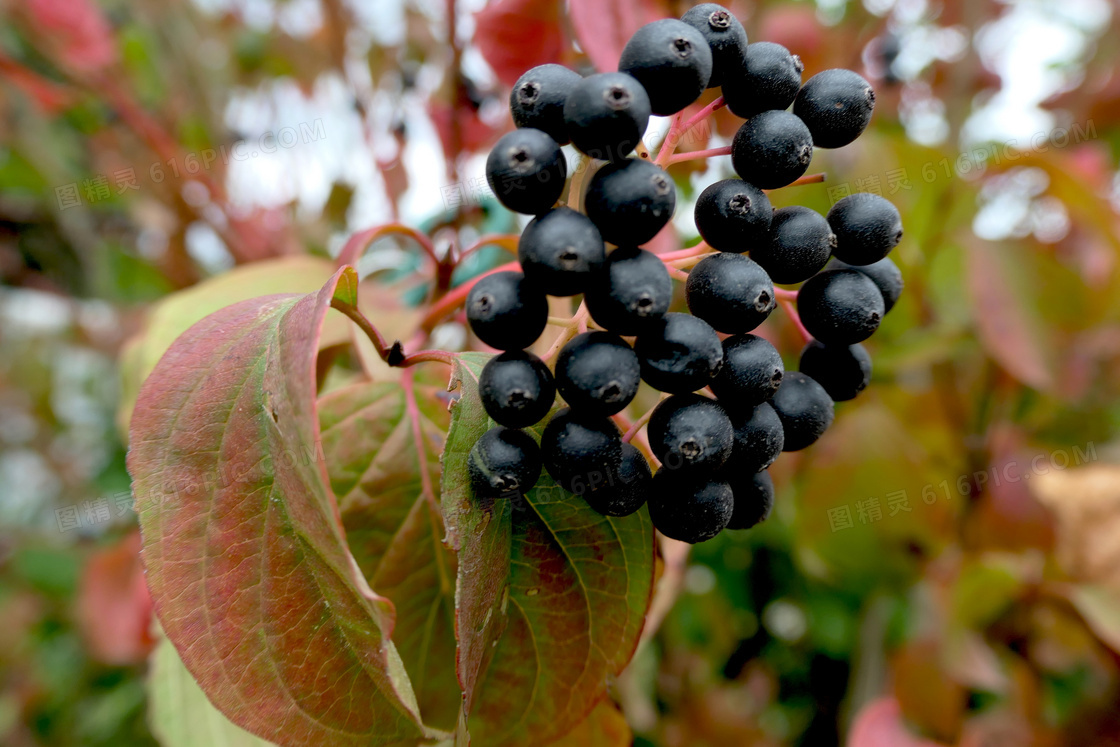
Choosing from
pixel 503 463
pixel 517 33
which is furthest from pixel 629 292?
pixel 517 33

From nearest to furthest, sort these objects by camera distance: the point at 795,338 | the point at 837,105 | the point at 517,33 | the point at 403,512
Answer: the point at 837,105
the point at 403,512
the point at 517,33
the point at 795,338

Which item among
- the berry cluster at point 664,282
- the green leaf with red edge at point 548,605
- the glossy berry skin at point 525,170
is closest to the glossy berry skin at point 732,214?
the berry cluster at point 664,282

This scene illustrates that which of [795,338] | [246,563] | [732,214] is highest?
[732,214]

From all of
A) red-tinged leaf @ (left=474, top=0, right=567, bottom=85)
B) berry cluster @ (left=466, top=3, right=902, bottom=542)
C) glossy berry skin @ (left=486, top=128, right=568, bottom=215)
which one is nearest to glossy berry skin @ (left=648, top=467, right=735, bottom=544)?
berry cluster @ (left=466, top=3, right=902, bottom=542)

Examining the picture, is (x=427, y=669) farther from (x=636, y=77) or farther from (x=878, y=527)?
(x=878, y=527)

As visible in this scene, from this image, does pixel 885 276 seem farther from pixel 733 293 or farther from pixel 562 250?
pixel 562 250

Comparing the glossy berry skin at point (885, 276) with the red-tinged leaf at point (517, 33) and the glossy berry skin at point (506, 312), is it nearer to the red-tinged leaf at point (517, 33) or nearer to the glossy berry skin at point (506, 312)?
the glossy berry skin at point (506, 312)

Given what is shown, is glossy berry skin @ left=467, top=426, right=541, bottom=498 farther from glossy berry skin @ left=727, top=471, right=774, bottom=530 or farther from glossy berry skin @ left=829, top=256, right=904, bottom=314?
glossy berry skin @ left=829, top=256, right=904, bottom=314
